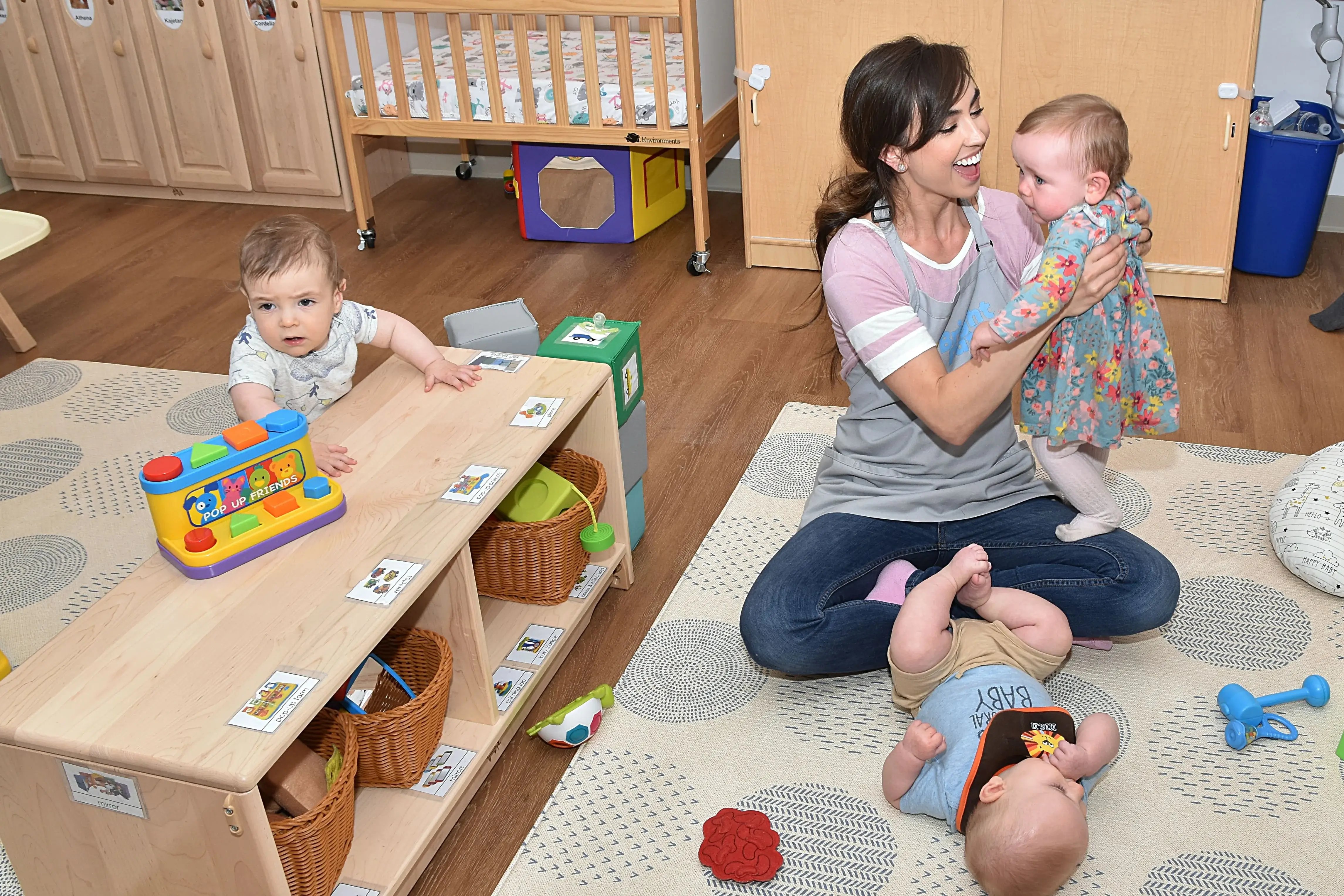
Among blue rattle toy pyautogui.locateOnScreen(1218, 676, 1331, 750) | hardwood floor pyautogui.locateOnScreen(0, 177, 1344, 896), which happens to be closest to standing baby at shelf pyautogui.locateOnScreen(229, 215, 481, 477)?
hardwood floor pyautogui.locateOnScreen(0, 177, 1344, 896)

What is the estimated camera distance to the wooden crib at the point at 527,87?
2945 mm

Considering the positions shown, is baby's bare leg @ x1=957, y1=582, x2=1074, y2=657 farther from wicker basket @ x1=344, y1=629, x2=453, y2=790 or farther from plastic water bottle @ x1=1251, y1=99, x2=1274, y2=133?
plastic water bottle @ x1=1251, y1=99, x2=1274, y2=133

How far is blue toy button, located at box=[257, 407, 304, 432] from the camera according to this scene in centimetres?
149

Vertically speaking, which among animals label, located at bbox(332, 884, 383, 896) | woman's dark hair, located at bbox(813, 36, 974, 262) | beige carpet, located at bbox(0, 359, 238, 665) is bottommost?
beige carpet, located at bbox(0, 359, 238, 665)

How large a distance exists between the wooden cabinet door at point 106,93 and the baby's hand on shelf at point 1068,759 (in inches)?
135

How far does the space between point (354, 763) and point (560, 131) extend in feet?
6.88

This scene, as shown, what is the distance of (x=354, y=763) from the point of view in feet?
4.54

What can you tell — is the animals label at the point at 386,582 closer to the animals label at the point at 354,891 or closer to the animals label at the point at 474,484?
the animals label at the point at 474,484

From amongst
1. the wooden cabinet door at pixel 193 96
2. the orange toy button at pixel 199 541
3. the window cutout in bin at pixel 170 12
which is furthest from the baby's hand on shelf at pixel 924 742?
the window cutout in bin at pixel 170 12

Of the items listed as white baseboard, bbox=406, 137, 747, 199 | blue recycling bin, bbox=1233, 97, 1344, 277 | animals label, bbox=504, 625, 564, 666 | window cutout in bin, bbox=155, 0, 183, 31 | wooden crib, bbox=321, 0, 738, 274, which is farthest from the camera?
white baseboard, bbox=406, 137, 747, 199

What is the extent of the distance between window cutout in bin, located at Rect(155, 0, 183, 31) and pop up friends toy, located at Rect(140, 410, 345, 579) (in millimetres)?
2542

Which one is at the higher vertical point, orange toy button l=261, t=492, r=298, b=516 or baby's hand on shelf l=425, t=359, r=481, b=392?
orange toy button l=261, t=492, r=298, b=516

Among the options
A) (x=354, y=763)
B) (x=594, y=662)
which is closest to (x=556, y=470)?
(x=594, y=662)

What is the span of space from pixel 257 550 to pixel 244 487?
0.08 m
